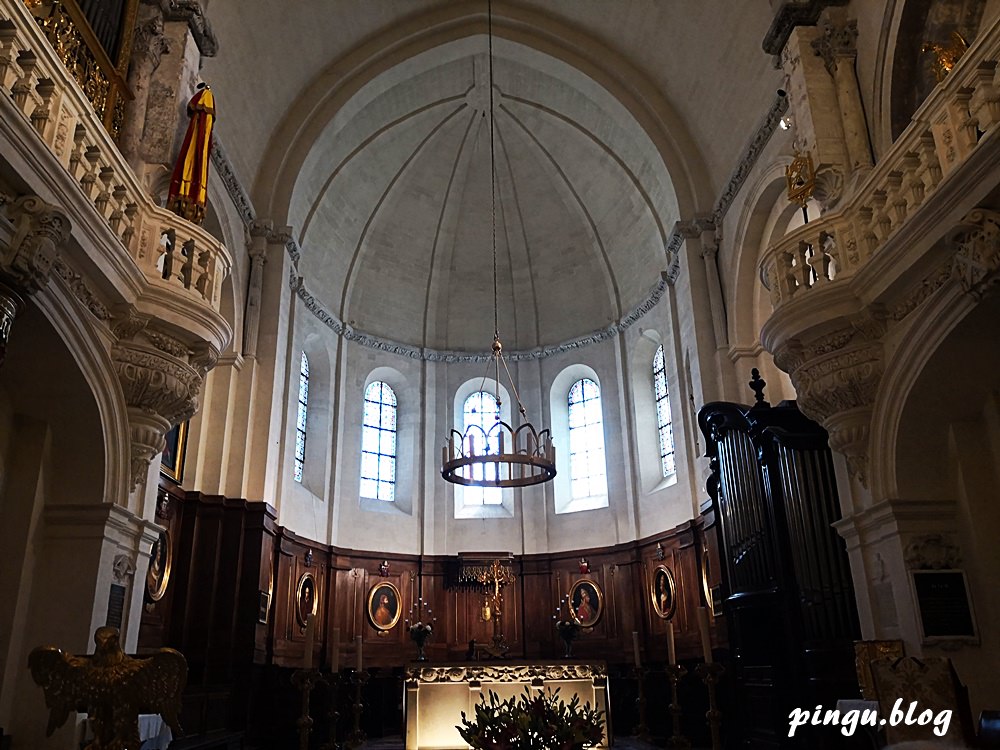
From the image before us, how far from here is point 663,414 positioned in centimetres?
1753

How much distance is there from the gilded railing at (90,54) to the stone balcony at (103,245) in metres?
0.97

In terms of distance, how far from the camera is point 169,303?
7754mm

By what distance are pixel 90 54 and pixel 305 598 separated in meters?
10.1

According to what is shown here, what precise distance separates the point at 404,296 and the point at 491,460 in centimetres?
897

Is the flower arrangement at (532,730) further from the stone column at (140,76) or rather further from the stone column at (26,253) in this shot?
the stone column at (140,76)

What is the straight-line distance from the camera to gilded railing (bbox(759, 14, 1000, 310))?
605 centimetres

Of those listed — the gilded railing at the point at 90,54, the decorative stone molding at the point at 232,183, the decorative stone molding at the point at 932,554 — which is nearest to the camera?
the decorative stone molding at the point at 932,554

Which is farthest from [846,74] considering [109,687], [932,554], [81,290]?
[109,687]

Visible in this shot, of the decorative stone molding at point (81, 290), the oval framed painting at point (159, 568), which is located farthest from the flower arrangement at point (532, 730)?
the oval framed painting at point (159, 568)

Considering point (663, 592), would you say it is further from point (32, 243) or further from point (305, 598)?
point (32, 243)

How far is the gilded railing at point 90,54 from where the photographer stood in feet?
24.5

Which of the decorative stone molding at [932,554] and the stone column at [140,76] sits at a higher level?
the stone column at [140,76]

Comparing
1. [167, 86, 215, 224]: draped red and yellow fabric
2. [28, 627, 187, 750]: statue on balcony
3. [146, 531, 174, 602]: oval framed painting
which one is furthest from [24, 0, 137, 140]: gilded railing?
[146, 531, 174, 602]: oval framed painting

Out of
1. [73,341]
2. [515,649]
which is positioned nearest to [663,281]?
[515,649]
